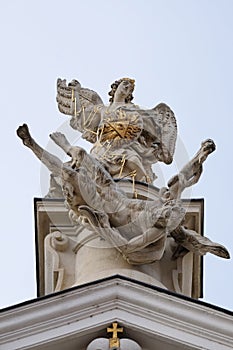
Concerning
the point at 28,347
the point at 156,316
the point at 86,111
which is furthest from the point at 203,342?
the point at 86,111

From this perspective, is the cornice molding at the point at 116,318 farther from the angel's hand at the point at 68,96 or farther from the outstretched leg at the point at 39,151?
the angel's hand at the point at 68,96

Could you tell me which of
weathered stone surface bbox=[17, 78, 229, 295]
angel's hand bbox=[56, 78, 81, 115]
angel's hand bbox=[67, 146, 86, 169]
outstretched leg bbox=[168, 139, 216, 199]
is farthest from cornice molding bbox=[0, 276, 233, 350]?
angel's hand bbox=[56, 78, 81, 115]

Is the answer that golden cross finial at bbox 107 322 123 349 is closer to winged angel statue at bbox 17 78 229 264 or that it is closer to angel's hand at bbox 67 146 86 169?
winged angel statue at bbox 17 78 229 264

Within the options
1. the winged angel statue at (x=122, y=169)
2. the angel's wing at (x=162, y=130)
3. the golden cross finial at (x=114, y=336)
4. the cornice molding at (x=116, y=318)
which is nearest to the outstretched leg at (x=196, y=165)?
the winged angel statue at (x=122, y=169)

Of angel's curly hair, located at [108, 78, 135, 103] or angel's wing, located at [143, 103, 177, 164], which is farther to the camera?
angel's curly hair, located at [108, 78, 135, 103]

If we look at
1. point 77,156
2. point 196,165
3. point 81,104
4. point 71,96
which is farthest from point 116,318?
point 71,96

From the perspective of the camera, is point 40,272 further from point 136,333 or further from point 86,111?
point 136,333

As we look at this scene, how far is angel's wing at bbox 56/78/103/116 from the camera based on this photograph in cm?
2178

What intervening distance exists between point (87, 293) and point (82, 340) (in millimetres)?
611

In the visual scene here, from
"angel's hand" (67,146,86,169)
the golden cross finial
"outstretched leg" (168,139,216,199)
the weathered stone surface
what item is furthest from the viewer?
"outstretched leg" (168,139,216,199)

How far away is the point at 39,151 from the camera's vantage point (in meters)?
19.3

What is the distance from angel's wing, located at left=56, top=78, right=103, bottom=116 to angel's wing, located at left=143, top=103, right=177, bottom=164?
3.11ft

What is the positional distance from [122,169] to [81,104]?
7.43ft

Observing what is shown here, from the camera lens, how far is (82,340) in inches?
551
